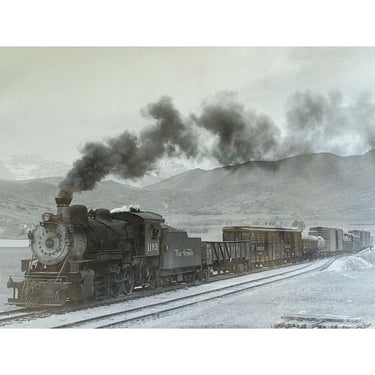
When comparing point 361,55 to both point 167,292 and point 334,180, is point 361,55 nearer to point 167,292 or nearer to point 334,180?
point 334,180

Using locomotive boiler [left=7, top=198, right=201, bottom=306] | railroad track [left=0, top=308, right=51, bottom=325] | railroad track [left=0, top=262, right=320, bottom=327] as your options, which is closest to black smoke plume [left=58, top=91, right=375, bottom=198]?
locomotive boiler [left=7, top=198, right=201, bottom=306]

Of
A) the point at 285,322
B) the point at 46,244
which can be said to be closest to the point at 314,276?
the point at 285,322

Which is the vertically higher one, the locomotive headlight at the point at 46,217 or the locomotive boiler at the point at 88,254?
the locomotive headlight at the point at 46,217

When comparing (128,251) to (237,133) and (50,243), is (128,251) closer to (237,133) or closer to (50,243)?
(50,243)

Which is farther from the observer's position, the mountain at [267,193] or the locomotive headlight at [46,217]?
the mountain at [267,193]

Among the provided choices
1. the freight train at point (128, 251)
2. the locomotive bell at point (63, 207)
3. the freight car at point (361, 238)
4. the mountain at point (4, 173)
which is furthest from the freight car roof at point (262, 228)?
the mountain at point (4, 173)

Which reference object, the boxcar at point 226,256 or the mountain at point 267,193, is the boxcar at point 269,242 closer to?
the boxcar at point 226,256

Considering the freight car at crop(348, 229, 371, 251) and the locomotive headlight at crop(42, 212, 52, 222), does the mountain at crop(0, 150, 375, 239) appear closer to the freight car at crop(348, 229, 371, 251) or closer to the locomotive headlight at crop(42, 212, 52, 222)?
the freight car at crop(348, 229, 371, 251)

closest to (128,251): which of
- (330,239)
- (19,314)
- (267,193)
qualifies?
(19,314)
